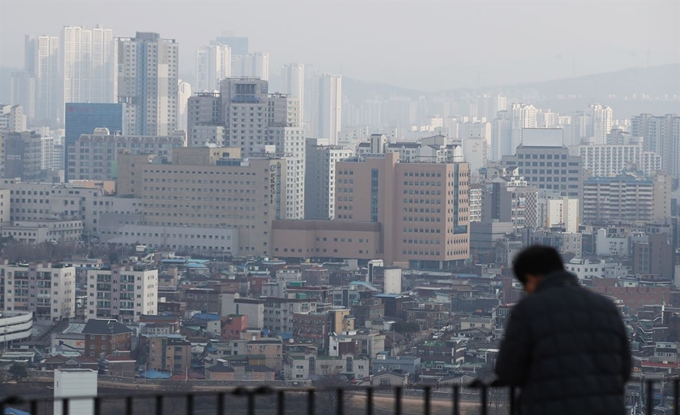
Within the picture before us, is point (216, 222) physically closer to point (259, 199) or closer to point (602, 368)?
point (259, 199)

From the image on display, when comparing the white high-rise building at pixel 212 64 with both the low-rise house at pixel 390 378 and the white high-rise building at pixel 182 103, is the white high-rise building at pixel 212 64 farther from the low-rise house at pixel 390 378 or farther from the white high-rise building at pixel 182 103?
the low-rise house at pixel 390 378

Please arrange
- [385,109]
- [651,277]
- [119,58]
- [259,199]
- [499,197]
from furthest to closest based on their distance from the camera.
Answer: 1. [385,109]
2. [119,58]
3. [499,197]
4. [259,199]
5. [651,277]

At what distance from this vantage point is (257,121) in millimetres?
26500

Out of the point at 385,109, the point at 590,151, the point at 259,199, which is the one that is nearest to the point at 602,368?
the point at 259,199

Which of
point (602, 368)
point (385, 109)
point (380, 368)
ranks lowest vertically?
point (380, 368)

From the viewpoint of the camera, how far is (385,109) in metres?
51.0

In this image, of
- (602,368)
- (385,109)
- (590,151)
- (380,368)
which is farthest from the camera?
(385,109)

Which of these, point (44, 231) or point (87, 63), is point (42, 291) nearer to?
point (44, 231)

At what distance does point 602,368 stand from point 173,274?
15.4 meters

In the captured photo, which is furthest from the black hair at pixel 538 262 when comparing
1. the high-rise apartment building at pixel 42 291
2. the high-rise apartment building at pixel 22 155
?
the high-rise apartment building at pixel 22 155

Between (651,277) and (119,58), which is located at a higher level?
(119,58)

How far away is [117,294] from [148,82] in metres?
25.5

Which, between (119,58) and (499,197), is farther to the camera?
(119,58)

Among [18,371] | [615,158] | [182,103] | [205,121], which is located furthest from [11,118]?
[18,371]
